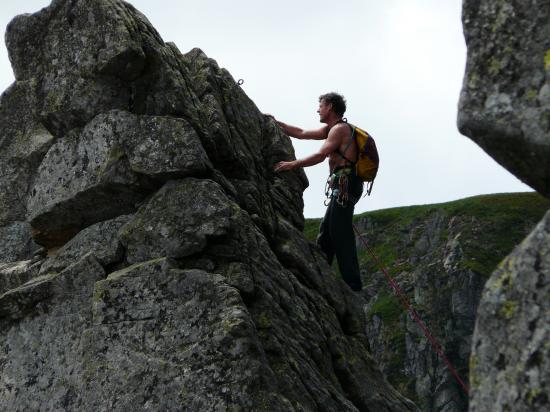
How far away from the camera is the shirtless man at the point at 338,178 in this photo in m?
19.9

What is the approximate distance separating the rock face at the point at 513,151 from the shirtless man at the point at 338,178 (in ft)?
41.2

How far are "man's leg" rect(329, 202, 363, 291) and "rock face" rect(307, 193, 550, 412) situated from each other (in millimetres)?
64908

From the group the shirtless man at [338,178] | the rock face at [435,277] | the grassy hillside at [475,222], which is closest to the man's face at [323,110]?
the shirtless man at [338,178]

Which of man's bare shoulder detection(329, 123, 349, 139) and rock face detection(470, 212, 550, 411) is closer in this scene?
rock face detection(470, 212, 550, 411)

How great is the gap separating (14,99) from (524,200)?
98624mm

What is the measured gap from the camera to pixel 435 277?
101 m

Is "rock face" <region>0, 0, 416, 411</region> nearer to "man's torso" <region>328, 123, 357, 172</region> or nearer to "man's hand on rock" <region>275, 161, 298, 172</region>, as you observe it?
"man's hand on rock" <region>275, 161, 298, 172</region>

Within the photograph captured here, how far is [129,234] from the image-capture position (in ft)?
55.4

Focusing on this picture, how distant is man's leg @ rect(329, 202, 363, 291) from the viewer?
20.8 meters

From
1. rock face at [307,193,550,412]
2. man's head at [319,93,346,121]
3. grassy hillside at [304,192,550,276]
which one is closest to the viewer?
man's head at [319,93,346,121]

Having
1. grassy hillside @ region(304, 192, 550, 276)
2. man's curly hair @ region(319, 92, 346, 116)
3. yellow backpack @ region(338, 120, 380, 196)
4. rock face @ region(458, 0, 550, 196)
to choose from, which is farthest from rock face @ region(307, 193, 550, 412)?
rock face @ region(458, 0, 550, 196)

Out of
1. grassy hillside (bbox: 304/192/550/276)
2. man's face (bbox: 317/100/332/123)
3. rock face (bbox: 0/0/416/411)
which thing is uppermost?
grassy hillside (bbox: 304/192/550/276)

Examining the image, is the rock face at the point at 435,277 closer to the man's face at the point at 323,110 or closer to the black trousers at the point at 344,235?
the black trousers at the point at 344,235

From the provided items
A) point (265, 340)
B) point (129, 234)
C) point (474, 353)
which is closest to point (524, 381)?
point (474, 353)
